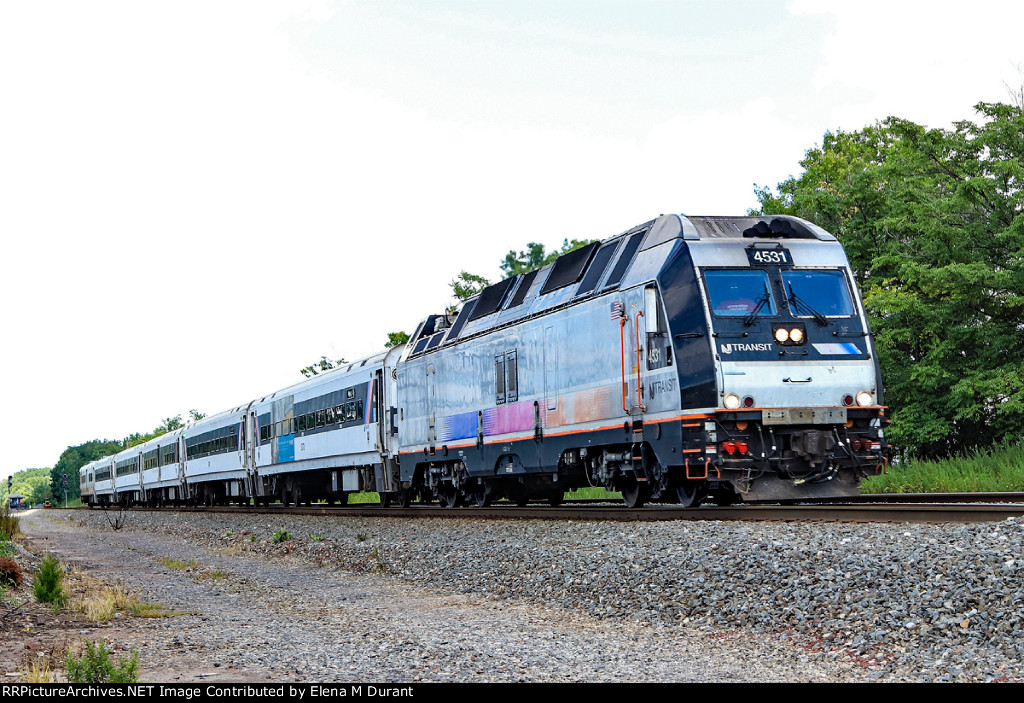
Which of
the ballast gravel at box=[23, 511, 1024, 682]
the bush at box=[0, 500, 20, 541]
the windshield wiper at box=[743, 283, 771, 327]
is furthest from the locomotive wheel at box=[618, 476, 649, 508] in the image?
the bush at box=[0, 500, 20, 541]

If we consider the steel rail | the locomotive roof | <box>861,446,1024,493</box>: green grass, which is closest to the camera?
the steel rail

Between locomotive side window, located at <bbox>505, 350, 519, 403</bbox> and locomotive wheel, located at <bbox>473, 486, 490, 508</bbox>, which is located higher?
locomotive side window, located at <bbox>505, 350, 519, 403</bbox>

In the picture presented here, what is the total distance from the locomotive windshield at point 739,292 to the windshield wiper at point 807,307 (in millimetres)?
282

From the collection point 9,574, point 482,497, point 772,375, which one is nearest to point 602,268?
point 772,375

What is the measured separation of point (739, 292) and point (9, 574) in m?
9.98

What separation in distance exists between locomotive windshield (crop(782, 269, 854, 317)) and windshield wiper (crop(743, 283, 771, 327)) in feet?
0.91

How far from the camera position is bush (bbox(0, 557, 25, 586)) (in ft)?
44.5

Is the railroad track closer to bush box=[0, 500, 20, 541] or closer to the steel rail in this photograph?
the steel rail

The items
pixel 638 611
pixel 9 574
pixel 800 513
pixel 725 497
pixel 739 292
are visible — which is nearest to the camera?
pixel 638 611

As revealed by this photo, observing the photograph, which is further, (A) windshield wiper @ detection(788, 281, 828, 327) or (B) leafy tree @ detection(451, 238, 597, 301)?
(B) leafy tree @ detection(451, 238, 597, 301)

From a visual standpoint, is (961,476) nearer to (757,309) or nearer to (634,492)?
(634,492)

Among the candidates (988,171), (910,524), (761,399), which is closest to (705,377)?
(761,399)

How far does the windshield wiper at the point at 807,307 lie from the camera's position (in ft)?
44.4

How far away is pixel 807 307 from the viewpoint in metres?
13.6
